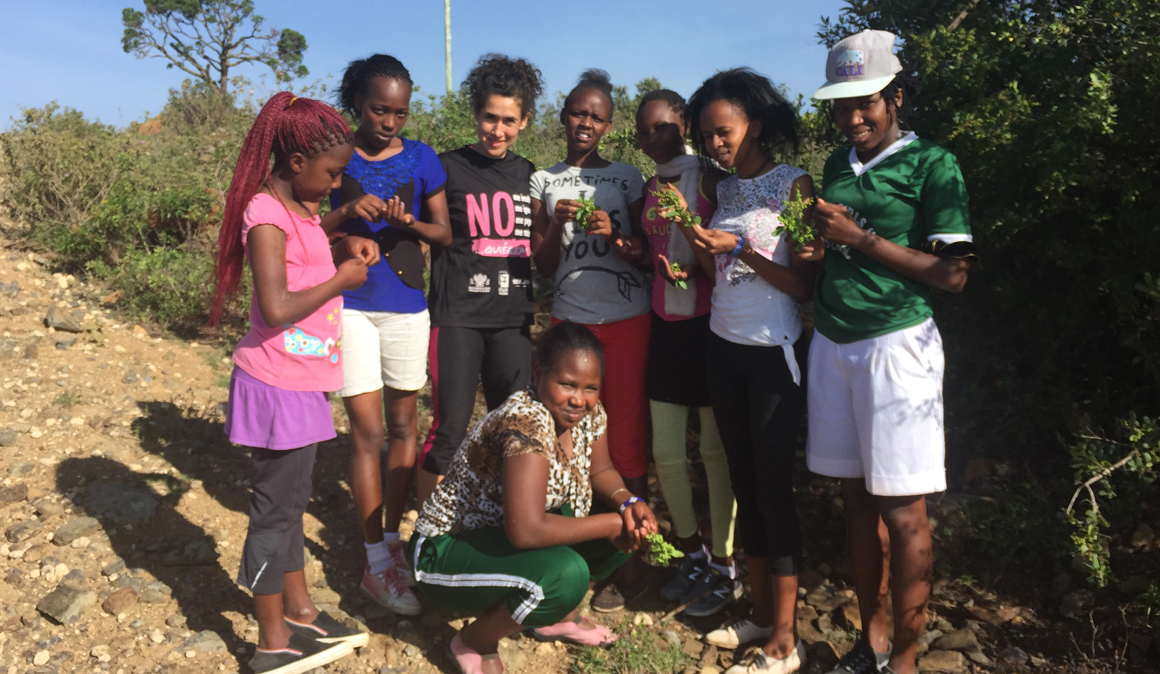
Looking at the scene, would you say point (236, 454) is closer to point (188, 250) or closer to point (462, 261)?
point (462, 261)

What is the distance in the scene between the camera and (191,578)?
10.8ft

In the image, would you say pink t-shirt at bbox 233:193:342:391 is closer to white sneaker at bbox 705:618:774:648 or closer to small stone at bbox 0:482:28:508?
white sneaker at bbox 705:618:774:648

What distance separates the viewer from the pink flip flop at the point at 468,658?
277cm

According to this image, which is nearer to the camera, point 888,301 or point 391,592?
point 888,301

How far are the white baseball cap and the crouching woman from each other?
1082 mm

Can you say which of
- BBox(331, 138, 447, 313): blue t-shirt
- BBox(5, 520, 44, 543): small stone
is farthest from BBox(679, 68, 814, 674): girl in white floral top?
BBox(5, 520, 44, 543): small stone

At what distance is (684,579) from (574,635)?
21.5 inches

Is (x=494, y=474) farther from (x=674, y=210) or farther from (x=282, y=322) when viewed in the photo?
(x=674, y=210)

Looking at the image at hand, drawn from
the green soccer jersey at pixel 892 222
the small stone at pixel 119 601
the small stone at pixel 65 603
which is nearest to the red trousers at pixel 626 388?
the green soccer jersey at pixel 892 222

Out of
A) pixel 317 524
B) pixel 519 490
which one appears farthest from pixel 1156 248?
pixel 317 524

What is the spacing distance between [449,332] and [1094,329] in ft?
8.33


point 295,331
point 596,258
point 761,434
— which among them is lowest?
point 761,434

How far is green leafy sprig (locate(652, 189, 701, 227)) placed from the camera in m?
2.69

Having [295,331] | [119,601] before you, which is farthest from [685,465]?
[119,601]
